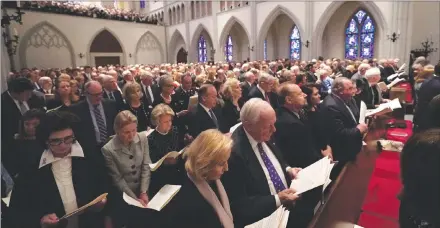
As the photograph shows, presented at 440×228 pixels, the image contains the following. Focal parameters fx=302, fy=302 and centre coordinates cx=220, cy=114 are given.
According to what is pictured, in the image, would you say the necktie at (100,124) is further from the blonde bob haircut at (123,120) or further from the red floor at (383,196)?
the red floor at (383,196)

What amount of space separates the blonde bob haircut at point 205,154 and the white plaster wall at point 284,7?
18439 mm

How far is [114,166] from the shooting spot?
2.87 metres

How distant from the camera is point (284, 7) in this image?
63.9 ft

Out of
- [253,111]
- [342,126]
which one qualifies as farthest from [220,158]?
[342,126]

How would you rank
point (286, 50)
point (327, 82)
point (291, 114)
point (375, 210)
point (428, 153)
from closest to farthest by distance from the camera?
point (428, 153), point (375, 210), point (291, 114), point (327, 82), point (286, 50)

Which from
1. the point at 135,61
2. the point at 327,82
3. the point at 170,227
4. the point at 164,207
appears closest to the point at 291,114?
the point at 164,207

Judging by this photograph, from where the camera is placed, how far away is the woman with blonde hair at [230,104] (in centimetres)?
482

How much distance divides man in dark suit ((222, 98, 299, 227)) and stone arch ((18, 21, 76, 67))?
20734mm

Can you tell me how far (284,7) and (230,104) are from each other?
16517 mm

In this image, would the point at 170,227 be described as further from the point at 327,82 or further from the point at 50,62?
the point at 50,62

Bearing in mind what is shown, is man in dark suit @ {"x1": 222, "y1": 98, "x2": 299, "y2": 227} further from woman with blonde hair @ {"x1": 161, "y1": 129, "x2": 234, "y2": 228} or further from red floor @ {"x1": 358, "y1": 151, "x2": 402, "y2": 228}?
red floor @ {"x1": 358, "y1": 151, "x2": 402, "y2": 228}

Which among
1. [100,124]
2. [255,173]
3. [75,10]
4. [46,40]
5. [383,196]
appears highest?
[75,10]

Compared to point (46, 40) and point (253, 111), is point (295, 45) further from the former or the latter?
point (253, 111)

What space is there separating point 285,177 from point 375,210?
955 mm
